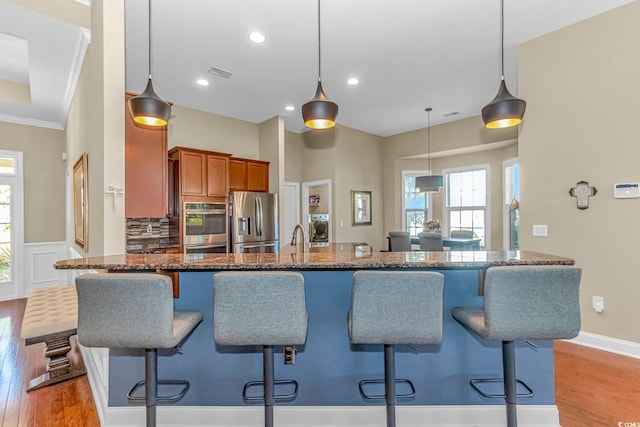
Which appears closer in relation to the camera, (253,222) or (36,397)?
(36,397)

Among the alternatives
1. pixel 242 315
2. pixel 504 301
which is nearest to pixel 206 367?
pixel 242 315

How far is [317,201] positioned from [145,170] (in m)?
4.21

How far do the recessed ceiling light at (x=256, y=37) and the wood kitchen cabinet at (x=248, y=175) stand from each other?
6.80ft

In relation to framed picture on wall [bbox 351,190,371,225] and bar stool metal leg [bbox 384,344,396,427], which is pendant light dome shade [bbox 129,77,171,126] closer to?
bar stool metal leg [bbox 384,344,396,427]

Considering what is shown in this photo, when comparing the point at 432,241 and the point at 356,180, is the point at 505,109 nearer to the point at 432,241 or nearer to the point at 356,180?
the point at 432,241

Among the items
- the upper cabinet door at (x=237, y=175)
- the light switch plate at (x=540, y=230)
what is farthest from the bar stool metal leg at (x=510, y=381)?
the upper cabinet door at (x=237, y=175)

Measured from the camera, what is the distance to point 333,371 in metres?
1.88

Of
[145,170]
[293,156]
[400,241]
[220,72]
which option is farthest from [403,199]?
[145,170]

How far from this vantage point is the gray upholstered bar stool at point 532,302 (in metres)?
1.40

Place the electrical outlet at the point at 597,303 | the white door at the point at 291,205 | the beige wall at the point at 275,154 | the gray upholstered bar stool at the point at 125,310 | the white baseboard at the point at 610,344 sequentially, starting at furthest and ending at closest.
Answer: the white door at the point at 291,205 < the beige wall at the point at 275,154 < the electrical outlet at the point at 597,303 < the white baseboard at the point at 610,344 < the gray upholstered bar stool at the point at 125,310

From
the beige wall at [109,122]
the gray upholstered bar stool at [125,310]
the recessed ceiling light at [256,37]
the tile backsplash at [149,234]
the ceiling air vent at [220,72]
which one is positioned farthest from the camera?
the tile backsplash at [149,234]

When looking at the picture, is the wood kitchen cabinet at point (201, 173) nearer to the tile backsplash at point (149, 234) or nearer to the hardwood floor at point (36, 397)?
the tile backsplash at point (149, 234)

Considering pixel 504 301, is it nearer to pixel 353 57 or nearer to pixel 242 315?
pixel 242 315

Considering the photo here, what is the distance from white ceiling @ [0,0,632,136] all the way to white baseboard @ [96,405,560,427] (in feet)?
10.4
